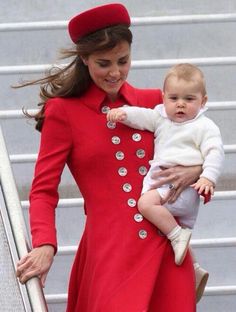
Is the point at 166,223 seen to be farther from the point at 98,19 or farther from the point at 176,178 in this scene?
the point at 98,19

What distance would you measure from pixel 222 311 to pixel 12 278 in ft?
6.81

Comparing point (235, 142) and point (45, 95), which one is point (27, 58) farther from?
point (45, 95)

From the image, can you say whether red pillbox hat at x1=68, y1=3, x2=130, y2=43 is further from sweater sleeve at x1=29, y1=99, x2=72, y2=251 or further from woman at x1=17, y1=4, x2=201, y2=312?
sweater sleeve at x1=29, y1=99, x2=72, y2=251

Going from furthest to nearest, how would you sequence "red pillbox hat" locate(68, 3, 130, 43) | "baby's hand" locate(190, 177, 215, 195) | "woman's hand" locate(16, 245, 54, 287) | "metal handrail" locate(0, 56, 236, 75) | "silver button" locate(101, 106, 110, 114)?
"metal handrail" locate(0, 56, 236, 75), "silver button" locate(101, 106, 110, 114), "red pillbox hat" locate(68, 3, 130, 43), "baby's hand" locate(190, 177, 215, 195), "woman's hand" locate(16, 245, 54, 287)

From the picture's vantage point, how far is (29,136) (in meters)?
6.41

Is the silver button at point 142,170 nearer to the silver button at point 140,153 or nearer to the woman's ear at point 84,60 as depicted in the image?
the silver button at point 140,153

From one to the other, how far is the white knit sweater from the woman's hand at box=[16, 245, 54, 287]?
47 cm

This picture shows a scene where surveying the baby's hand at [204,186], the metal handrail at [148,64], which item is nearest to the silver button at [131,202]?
the baby's hand at [204,186]

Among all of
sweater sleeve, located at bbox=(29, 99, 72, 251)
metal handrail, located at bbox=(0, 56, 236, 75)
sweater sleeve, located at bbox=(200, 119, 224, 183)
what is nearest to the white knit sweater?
sweater sleeve, located at bbox=(200, 119, 224, 183)

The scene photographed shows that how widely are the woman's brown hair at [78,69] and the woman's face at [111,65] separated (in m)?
0.02

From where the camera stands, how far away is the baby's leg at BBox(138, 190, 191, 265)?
429cm

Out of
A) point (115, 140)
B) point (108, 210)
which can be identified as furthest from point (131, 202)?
point (115, 140)

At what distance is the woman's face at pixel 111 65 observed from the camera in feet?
13.9

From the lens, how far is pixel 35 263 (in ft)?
13.6
